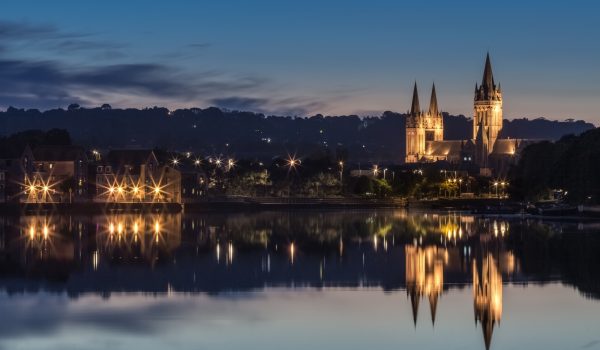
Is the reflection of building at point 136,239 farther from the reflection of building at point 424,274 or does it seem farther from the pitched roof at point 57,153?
the pitched roof at point 57,153

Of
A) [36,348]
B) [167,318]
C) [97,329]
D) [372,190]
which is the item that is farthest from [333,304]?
[372,190]

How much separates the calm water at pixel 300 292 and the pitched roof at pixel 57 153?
60.1 metres

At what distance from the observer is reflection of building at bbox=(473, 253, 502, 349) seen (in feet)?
91.5

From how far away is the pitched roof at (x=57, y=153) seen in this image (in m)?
120

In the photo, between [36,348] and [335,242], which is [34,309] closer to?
[36,348]

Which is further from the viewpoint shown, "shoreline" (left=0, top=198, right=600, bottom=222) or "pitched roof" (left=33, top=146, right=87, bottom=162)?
"pitched roof" (left=33, top=146, right=87, bottom=162)

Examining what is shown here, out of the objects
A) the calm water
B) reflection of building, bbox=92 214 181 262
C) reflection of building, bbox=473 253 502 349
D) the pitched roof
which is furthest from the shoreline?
reflection of building, bbox=473 253 502 349

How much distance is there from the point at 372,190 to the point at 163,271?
10135 centimetres

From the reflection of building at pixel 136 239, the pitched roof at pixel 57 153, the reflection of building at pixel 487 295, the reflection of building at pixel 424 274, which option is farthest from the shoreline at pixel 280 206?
the reflection of building at pixel 487 295

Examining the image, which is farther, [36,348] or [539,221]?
[539,221]

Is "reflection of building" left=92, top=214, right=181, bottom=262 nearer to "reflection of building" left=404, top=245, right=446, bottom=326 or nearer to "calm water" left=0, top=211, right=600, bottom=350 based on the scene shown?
"calm water" left=0, top=211, right=600, bottom=350

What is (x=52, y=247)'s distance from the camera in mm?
52156

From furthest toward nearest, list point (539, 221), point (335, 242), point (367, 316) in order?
point (539, 221) → point (335, 242) → point (367, 316)

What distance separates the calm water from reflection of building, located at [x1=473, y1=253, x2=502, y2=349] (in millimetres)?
55
